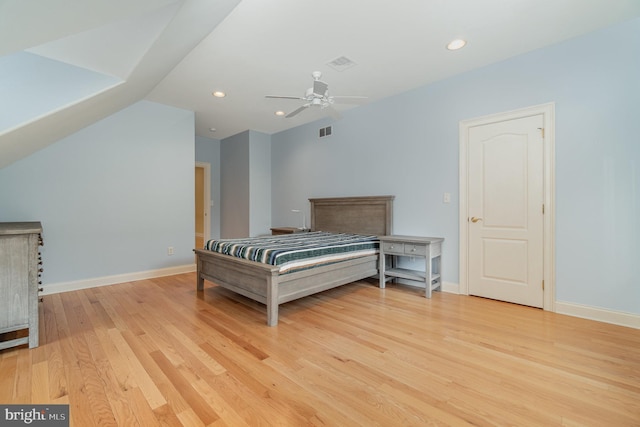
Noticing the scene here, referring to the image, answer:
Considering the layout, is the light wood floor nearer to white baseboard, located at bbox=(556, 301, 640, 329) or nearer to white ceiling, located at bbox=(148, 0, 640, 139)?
white baseboard, located at bbox=(556, 301, 640, 329)

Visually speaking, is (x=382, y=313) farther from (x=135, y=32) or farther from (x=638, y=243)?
(x=135, y=32)

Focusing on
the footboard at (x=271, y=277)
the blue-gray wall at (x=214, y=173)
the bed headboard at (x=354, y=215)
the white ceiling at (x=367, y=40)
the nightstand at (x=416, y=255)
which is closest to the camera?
the white ceiling at (x=367, y=40)

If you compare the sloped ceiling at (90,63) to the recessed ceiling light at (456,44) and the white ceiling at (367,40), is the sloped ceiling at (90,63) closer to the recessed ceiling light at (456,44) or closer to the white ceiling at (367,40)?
the white ceiling at (367,40)

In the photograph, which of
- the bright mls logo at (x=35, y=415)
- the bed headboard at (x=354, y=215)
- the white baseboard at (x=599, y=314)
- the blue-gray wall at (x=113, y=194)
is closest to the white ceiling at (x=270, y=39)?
the blue-gray wall at (x=113, y=194)

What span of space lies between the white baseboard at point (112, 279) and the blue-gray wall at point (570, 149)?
344 cm

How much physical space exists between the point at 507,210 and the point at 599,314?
46.9 inches

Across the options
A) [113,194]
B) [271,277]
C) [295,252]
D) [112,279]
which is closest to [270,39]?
[295,252]

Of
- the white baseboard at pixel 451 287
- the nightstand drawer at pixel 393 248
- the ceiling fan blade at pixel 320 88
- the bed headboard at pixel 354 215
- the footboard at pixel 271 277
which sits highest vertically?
the ceiling fan blade at pixel 320 88

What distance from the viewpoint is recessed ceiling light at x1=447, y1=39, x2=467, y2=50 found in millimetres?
2648

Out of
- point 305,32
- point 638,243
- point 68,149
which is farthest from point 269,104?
point 638,243

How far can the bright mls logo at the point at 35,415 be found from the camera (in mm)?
1349

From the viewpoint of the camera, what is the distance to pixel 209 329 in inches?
93.9

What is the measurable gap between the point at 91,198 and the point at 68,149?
0.64 m

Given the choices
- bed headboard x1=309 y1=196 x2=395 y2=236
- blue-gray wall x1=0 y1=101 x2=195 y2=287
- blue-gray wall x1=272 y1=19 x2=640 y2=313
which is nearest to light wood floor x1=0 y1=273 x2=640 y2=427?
blue-gray wall x1=272 y1=19 x2=640 y2=313
